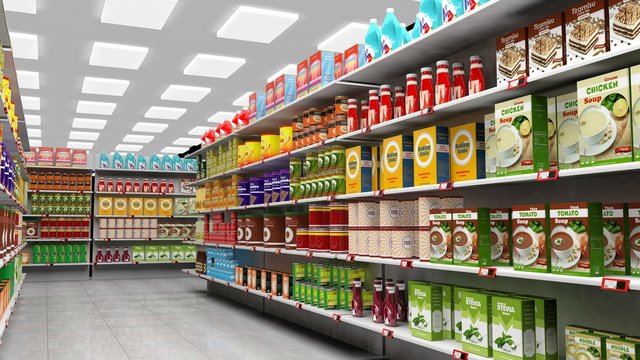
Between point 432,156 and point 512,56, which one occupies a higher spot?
point 512,56

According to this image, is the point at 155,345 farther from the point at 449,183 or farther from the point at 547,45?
the point at 547,45

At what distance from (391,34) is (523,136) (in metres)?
1.51

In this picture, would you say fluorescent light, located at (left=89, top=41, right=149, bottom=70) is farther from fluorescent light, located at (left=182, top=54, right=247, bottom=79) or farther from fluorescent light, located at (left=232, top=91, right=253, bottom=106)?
fluorescent light, located at (left=232, top=91, right=253, bottom=106)

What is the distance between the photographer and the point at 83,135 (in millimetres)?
16234

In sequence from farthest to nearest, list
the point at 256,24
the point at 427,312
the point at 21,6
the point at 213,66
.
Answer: the point at 213,66, the point at 256,24, the point at 21,6, the point at 427,312

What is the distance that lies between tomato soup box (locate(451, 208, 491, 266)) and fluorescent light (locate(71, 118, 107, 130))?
497 inches

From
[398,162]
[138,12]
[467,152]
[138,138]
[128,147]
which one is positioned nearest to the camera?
[467,152]

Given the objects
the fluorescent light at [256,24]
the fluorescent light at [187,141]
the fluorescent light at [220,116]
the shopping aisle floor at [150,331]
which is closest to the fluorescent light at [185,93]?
the fluorescent light at [220,116]

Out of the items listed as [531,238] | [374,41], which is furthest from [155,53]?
[531,238]

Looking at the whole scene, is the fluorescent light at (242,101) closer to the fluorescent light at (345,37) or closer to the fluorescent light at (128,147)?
the fluorescent light at (345,37)

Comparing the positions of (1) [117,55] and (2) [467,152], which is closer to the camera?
(2) [467,152]

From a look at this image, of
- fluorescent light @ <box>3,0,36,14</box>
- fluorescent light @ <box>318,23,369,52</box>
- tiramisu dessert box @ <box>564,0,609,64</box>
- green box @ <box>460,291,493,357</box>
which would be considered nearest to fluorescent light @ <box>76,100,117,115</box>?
fluorescent light @ <box>3,0,36,14</box>

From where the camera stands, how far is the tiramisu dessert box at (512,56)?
110 inches

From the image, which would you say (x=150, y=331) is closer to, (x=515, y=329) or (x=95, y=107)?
(x=515, y=329)
